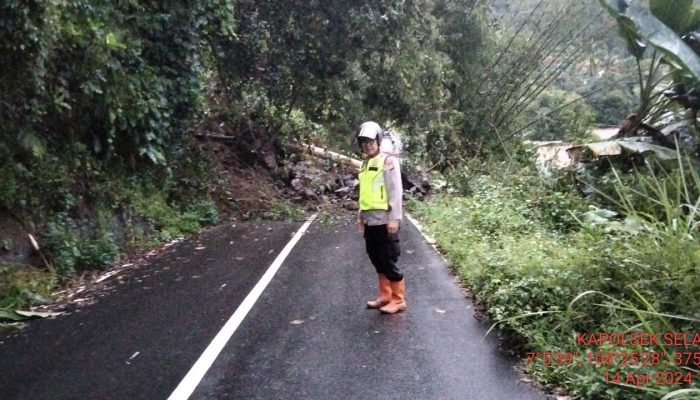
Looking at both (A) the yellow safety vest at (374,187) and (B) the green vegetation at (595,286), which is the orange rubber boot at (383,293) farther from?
(B) the green vegetation at (595,286)

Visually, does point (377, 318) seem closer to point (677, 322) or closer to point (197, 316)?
point (197, 316)

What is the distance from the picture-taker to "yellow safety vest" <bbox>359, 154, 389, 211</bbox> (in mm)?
6762

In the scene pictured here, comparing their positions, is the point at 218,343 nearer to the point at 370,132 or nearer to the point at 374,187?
the point at 374,187

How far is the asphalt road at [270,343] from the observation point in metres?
5.03

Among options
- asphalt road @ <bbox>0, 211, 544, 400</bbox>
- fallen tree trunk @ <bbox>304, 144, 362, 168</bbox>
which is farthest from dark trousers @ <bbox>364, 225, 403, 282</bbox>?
fallen tree trunk @ <bbox>304, 144, 362, 168</bbox>

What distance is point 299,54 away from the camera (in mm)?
16625

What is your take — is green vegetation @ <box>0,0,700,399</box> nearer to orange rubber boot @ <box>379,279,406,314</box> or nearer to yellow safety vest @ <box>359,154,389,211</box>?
orange rubber boot @ <box>379,279,406,314</box>

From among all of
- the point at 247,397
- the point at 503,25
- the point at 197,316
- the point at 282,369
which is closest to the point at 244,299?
the point at 197,316

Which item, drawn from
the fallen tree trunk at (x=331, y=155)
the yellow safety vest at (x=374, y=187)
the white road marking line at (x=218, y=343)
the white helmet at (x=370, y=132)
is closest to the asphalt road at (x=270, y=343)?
the white road marking line at (x=218, y=343)

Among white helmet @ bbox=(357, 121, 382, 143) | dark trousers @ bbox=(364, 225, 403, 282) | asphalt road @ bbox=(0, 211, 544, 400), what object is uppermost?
white helmet @ bbox=(357, 121, 382, 143)

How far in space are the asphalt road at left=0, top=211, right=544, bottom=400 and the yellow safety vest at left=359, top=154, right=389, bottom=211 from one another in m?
1.17

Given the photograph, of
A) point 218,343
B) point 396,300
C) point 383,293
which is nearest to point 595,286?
point 396,300

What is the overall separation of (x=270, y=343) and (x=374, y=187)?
1.94 m

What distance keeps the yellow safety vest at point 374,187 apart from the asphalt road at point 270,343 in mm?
1168
